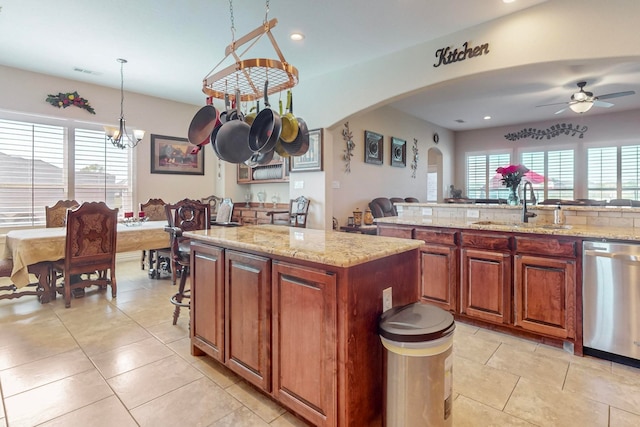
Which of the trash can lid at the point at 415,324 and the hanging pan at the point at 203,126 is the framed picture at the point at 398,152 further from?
the trash can lid at the point at 415,324

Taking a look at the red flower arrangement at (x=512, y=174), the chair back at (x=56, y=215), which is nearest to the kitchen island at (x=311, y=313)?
the red flower arrangement at (x=512, y=174)

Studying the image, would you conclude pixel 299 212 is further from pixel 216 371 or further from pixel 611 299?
pixel 611 299

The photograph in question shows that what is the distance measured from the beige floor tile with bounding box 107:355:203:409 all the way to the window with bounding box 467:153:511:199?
28.0 ft

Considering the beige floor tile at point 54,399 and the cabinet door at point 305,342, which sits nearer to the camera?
the cabinet door at point 305,342

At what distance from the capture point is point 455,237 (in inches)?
118

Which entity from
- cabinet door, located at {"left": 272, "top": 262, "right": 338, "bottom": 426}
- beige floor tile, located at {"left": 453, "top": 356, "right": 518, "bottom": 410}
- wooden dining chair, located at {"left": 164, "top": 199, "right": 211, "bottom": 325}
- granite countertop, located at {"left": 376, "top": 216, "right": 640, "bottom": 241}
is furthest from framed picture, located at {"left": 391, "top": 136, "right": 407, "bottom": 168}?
cabinet door, located at {"left": 272, "top": 262, "right": 338, "bottom": 426}

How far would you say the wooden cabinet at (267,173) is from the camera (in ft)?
19.5

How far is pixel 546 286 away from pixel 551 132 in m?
6.89

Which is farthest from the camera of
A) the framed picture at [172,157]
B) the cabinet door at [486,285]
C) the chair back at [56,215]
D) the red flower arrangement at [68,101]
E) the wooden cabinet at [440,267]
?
the framed picture at [172,157]

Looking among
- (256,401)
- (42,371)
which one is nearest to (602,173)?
(256,401)

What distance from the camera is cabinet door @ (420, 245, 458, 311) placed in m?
3.03

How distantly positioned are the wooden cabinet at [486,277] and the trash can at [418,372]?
1.57m

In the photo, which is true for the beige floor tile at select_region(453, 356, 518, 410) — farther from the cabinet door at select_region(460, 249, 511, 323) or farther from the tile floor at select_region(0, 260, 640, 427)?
the cabinet door at select_region(460, 249, 511, 323)

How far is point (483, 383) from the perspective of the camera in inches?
80.4
